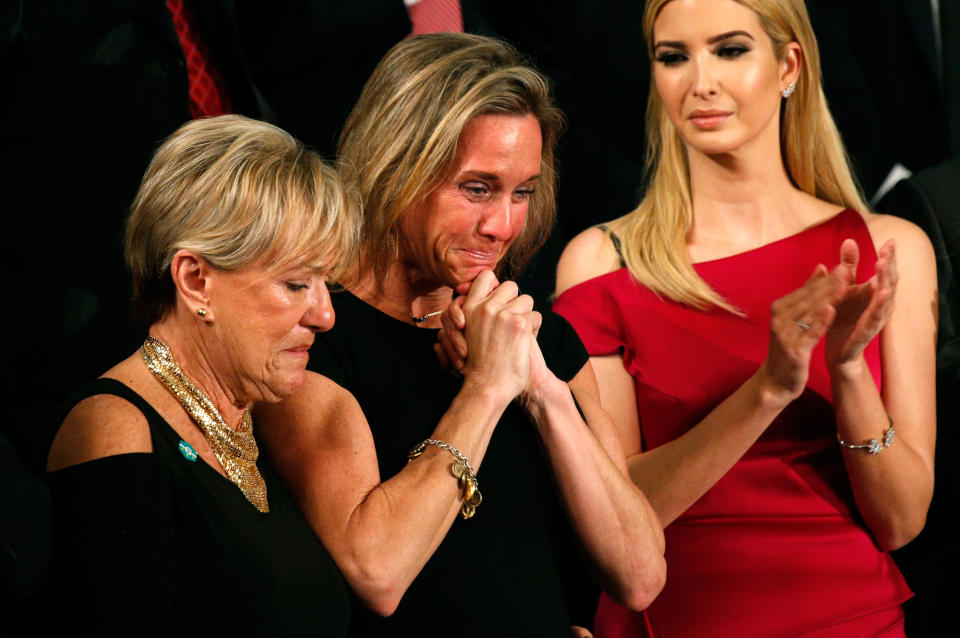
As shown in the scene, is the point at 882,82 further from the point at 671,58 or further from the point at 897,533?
the point at 897,533

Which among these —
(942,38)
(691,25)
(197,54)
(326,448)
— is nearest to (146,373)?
(326,448)

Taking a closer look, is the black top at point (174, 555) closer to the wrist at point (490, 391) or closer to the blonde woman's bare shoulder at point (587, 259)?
the wrist at point (490, 391)

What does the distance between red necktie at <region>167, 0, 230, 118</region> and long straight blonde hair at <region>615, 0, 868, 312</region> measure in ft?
2.84

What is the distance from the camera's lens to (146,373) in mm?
1523

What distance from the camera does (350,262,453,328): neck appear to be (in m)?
1.89

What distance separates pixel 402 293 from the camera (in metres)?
1.91

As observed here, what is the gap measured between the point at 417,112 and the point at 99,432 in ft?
2.33

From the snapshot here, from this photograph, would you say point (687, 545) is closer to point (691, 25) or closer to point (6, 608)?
point (691, 25)

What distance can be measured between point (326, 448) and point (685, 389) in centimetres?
91

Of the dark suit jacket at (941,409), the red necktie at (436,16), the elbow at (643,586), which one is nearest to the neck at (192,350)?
the elbow at (643,586)

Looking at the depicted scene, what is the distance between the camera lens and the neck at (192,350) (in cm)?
156

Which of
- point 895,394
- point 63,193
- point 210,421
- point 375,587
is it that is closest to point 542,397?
point 375,587

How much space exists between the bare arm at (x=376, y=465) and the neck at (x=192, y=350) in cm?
13

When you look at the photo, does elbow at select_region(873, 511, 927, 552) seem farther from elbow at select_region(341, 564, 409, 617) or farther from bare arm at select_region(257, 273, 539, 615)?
elbow at select_region(341, 564, 409, 617)
